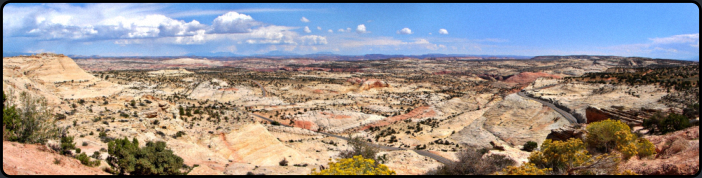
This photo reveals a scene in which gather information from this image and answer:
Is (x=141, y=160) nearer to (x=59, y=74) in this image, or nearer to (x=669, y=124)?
(x=669, y=124)

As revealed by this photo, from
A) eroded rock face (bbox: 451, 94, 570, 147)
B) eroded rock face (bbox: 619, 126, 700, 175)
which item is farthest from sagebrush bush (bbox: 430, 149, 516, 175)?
eroded rock face (bbox: 451, 94, 570, 147)

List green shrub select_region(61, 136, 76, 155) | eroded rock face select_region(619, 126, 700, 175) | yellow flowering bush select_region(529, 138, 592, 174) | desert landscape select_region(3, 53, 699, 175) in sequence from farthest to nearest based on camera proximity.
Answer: desert landscape select_region(3, 53, 699, 175) < green shrub select_region(61, 136, 76, 155) < yellow flowering bush select_region(529, 138, 592, 174) < eroded rock face select_region(619, 126, 700, 175)

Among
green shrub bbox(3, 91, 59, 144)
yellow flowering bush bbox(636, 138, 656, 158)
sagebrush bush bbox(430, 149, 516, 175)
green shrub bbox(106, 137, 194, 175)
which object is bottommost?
sagebrush bush bbox(430, 149, 516, 175)

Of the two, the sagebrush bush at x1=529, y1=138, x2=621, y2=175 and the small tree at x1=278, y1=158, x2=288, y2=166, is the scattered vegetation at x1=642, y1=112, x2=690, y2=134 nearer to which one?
the sagebrush bush at x1=529, y1=138, x2=621, y2=175

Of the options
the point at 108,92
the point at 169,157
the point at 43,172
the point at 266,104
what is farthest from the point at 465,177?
the point at 108,92

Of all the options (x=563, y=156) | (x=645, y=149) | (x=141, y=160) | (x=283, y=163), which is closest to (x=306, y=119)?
(x=283, y=163)

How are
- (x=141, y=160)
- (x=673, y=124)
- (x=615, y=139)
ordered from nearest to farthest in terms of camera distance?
(x=141, y=160) → (x=615, y=139) → (x=673, y=124)
